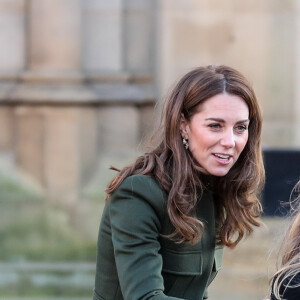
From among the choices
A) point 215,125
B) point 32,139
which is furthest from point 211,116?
point 32,139

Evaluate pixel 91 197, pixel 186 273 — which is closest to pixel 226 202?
pixel 186 273

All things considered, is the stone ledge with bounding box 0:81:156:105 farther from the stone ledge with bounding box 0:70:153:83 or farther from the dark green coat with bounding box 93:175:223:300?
the dark green coat with bounding box 93:175:223:300

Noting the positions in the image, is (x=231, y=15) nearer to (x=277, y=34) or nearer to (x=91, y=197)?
(x=277, y=34)

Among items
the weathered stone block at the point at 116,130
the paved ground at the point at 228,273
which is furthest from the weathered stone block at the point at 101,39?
the paved ground at the point at 228,273

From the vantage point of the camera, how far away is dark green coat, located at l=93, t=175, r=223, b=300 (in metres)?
2.80

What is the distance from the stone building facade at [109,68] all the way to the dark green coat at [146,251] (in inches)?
178

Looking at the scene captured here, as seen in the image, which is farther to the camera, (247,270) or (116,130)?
(116,130)

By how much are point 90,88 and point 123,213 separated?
4.89 metres

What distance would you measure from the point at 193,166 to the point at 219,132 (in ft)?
0.47

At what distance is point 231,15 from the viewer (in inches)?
298

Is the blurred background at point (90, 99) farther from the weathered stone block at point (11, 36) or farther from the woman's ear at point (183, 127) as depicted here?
the woman's ear at point (183, 127)

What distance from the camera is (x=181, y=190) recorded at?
9.58 feet

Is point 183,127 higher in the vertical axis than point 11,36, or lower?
higher

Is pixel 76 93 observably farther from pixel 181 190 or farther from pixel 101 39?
pixel 181 190
